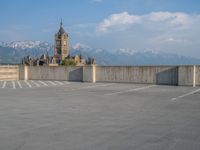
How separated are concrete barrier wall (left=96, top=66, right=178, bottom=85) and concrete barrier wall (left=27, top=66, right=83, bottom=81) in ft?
8.27

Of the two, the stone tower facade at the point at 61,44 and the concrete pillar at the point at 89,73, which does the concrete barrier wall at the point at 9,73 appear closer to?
the concrete pillar at the point at 89,73

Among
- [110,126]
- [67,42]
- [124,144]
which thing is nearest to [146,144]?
[124,144]

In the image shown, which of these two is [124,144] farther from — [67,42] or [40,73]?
[67,42]

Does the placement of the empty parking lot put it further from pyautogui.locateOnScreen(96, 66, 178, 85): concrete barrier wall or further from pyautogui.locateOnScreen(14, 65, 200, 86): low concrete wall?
pyautogui.locateOnScreen(96, 66, 178, 85): concrete barrier wall

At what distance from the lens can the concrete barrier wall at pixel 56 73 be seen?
108 ft

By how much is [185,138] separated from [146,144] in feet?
3.63

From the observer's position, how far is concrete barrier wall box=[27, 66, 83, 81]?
32797 millimetres

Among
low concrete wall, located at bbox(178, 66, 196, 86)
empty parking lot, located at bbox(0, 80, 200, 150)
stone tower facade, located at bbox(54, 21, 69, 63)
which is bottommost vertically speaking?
empty parking lot, located at bbox(0, 80, 200, 150)

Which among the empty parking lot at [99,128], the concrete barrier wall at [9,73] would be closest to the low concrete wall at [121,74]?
the concrete barrier wall at [9,73]

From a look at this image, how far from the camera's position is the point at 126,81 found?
29.5 m

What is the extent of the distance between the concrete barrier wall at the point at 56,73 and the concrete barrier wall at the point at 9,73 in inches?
56.9

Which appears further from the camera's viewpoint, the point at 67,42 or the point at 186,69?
the point at 67,42

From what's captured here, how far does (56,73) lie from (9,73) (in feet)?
18.1

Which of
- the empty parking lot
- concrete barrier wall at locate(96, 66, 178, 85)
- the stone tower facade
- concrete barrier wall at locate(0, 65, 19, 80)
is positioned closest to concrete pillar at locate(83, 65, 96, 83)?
concrete barrier wall at locate(96, 66, 178, 85)
